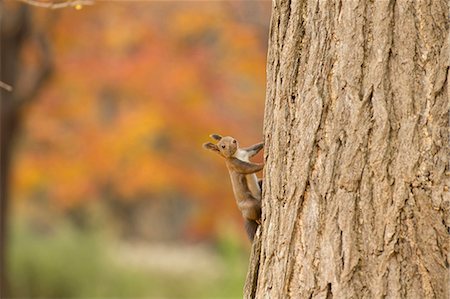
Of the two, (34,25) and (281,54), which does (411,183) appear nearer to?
(281,54)

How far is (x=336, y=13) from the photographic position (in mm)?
2988

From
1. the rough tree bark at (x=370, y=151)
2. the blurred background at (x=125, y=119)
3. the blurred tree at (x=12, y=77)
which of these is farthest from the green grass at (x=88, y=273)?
the rough tree bark at (x=370, y=151)

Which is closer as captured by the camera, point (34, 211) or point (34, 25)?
point (34, 25)

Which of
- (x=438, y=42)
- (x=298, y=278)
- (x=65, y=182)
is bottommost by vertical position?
(x=298, y=278)

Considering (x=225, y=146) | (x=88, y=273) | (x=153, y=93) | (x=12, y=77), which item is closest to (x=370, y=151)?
(x=225, y=146)

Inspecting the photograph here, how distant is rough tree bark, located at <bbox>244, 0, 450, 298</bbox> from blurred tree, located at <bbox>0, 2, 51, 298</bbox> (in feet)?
24.4

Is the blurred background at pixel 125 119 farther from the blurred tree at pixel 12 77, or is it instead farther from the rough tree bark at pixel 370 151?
the rough tree bark at pixel 370 151

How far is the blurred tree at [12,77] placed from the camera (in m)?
10.1

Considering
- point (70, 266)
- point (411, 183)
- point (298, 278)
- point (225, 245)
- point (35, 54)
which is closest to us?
point (411, 183)

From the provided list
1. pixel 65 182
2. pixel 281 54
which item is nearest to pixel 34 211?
pixel 65 182

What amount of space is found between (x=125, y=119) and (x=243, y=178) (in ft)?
28.4

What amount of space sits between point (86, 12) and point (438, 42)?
8583 millimetres

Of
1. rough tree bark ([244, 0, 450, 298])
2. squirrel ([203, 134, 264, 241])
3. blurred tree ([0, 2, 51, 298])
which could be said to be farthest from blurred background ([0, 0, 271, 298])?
rough tree bark ([244, 0, 450, 298])

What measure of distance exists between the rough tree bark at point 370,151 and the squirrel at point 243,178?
1.09 ft
